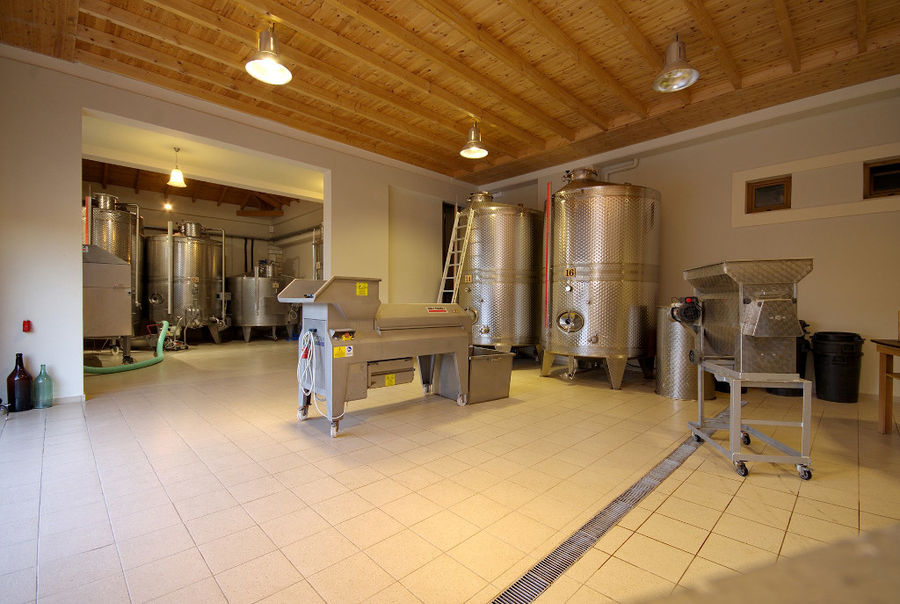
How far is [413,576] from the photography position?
1820 mm

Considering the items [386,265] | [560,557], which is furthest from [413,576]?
[386,265]

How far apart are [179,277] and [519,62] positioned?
27.8 feet

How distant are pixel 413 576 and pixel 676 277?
19.0 feet

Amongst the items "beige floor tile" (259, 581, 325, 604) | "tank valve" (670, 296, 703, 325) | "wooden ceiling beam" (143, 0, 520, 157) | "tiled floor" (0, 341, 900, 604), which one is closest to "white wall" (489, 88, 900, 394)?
"tiled floor" (0, 341, 900, 604)

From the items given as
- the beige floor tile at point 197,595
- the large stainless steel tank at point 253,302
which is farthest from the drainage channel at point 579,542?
the large stainless steel tank at point 253,302

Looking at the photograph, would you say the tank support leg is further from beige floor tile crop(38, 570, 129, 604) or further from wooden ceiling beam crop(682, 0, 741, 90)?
beige floor tile crop(38, 570, 129, 604)

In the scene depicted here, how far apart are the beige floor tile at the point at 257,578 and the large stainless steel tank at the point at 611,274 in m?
4.29

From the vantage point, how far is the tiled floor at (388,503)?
1.81 metres

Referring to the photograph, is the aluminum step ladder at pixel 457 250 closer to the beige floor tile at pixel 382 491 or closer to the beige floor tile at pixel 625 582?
the beige floor tile at pixel 382 491

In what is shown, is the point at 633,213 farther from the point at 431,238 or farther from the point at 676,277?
the point at 431,238

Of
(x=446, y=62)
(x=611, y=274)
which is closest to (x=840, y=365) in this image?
(x=611, y=274)

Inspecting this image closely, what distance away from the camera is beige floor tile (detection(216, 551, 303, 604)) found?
1716mm

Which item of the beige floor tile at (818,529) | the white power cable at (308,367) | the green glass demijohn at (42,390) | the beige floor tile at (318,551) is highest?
the white power cable at (308,367)

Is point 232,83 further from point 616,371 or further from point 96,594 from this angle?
point 616,371
